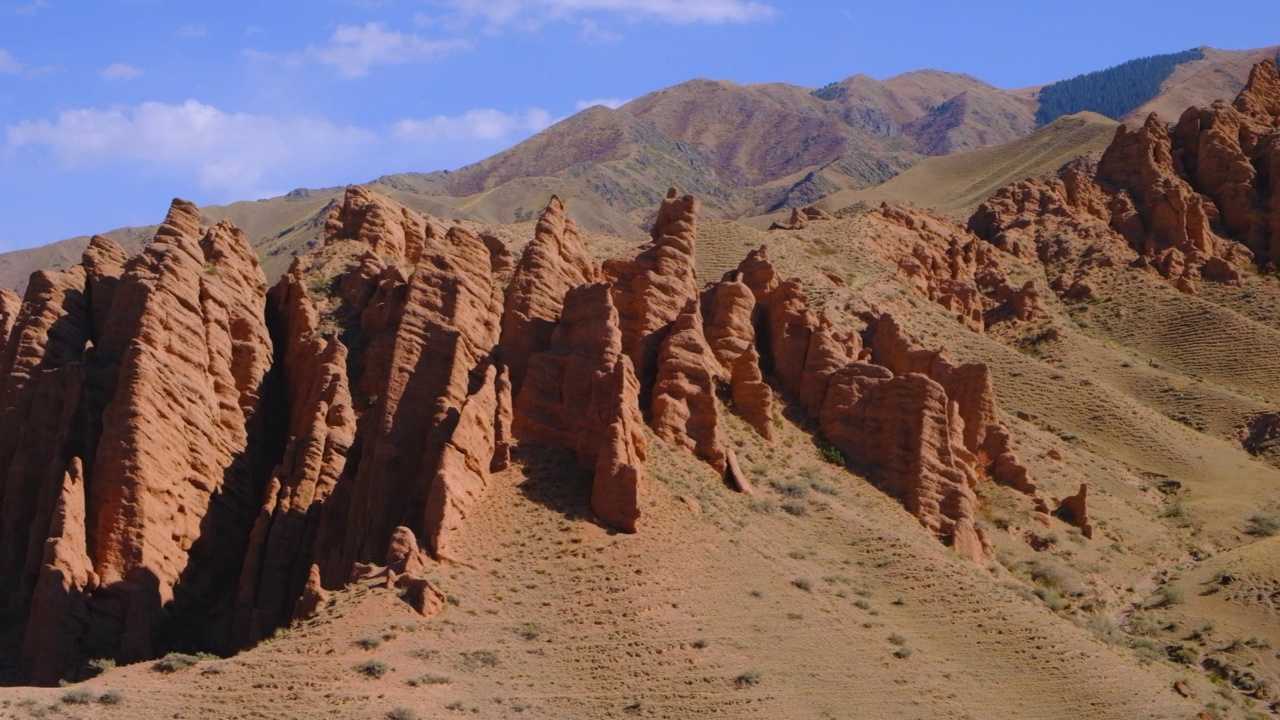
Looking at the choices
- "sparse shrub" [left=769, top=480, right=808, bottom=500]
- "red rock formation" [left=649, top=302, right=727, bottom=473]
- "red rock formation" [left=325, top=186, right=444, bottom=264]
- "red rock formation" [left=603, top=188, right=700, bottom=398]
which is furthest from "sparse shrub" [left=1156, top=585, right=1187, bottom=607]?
"red rock formation" [left=325, top=186, right=444, bottom=264]

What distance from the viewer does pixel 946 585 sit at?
48.2 m

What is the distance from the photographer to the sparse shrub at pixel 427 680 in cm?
3606

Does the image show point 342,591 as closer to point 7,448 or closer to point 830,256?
point 7,448

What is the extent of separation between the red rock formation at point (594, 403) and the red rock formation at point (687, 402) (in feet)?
5.42

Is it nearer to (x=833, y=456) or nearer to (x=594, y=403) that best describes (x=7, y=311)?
(x=594, y=403)

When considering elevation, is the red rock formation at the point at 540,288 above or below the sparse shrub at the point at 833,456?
above

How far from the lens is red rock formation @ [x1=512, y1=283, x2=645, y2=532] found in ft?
145

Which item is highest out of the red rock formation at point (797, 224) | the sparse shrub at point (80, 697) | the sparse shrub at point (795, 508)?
the red rock formation at point (797, 224)

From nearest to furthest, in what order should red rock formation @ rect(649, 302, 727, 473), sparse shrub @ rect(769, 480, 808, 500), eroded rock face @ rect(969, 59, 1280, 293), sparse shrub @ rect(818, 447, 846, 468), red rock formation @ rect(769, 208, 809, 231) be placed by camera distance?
red rock formation @ rect(649, 302, 727, 473), sparse shrub @ rect(769, 480, 808, 500), sparse shrub @ rect(818, 447, 846, 468), red rock formation @ rect(769, 208, 809, 231), eroded rock face @ rect(969, 59, 1280, 293)

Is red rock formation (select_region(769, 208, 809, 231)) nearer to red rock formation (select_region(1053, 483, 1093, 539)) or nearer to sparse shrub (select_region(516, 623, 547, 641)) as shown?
red rock formation (select_region(1053, 483, 1093, 539))

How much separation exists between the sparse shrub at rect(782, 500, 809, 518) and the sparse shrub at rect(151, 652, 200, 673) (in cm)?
1963

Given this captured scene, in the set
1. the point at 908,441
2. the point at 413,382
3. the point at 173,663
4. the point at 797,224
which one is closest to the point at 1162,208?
the point at 797,224

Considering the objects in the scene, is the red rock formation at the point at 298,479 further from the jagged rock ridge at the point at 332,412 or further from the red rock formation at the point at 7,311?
the red rock formation at the point at 7,311

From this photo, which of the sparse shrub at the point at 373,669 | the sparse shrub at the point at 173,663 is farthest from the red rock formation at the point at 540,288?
the sparse shrub at the point at 173,663
